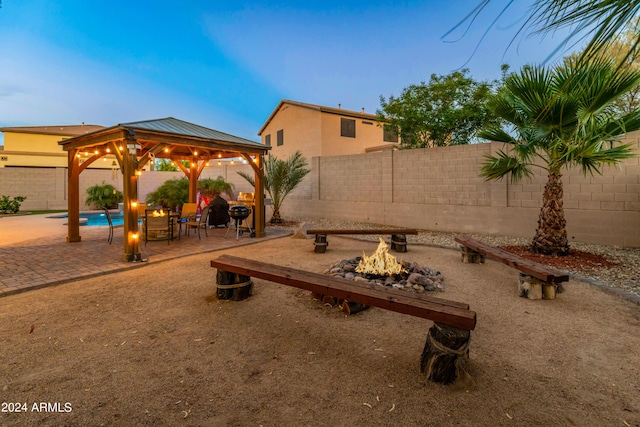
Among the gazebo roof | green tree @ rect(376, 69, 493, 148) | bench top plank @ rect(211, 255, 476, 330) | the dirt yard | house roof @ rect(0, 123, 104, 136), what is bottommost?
the dirt yard

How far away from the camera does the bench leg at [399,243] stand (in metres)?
6.94

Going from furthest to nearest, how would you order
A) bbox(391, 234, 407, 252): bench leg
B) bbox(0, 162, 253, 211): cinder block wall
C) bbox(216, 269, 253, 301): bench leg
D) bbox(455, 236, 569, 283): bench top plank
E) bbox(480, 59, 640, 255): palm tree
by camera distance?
1. bbox(0, 162, 253, 211): cinder block wall
2. bbox(391, 234, 407, 252): bench leg
3. bbox(480, 59, 640, 255): palm tree
4. bbox(216, 269, 253, 301): bench leg
5. bbox(455, 236, 569, 283): bench top plank

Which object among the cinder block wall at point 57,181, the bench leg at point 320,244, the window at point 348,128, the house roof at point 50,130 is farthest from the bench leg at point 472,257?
the house roof at point 50,130

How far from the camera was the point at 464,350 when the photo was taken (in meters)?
2.27

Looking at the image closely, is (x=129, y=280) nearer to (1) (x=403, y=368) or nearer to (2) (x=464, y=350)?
(1) (x=403, y=368)

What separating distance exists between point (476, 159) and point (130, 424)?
933 cm

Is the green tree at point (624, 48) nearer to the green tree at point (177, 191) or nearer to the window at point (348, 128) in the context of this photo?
the green tree at point (177, 191)

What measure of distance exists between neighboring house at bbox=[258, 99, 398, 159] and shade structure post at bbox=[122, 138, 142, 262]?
12.1m

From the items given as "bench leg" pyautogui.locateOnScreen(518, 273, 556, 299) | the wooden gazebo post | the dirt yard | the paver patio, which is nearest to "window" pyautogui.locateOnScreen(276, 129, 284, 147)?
the wooden gazebo post

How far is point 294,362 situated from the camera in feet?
8.32

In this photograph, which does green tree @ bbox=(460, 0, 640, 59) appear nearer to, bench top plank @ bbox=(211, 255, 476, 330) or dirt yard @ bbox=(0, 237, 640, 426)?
bench top plank @ bbox=(211, 255, 476, 330)

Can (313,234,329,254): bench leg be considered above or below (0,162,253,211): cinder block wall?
below

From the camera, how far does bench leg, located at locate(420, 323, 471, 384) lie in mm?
2252

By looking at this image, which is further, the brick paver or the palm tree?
the palm tree
